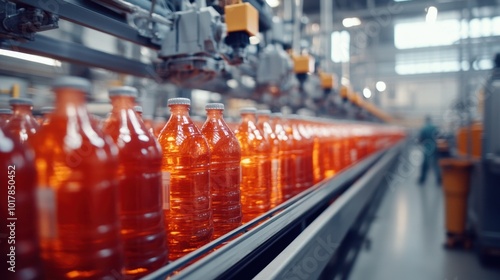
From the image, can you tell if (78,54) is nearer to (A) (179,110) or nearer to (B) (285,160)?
(A) (179,110)

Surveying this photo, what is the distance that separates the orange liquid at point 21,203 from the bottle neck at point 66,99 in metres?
0.09

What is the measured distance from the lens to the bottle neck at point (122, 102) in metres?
0.91

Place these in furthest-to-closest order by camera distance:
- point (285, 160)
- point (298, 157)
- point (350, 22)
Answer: point (350, 22), point (298, 157), point (285, 160)

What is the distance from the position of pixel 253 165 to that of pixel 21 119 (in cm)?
99

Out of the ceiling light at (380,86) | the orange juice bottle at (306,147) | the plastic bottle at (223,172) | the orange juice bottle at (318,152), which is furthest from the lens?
the ceiling light at (380,86)

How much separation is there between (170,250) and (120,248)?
37 cm

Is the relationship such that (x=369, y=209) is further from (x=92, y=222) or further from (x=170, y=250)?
(x=92, y=222)

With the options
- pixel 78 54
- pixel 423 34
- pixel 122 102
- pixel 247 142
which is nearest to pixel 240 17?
pixel 247 142

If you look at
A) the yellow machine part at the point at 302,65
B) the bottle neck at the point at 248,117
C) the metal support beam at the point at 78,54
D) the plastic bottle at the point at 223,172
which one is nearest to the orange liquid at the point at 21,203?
the plastic bottle at the point at 223,172

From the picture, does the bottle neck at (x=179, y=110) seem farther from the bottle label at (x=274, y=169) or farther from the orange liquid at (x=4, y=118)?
the bottle label at (x=274, y=169)

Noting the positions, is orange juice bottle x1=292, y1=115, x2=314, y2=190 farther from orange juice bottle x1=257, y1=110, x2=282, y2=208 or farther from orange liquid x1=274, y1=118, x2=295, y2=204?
orange juice bottle x1=257, y1=110, x2=282, y2=208

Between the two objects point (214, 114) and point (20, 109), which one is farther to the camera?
point (214, 114)

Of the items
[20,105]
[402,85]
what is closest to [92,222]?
[20,105]

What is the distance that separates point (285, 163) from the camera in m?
1.99
